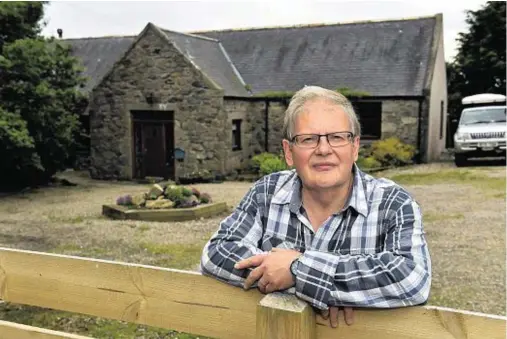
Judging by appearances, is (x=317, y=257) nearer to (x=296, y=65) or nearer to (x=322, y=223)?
(x=322, y=223)

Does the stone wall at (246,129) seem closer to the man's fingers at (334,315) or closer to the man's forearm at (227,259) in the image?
the man's forearm at (227,259)

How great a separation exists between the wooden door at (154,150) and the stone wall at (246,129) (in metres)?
2.38

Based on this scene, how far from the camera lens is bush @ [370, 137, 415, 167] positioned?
19.3 meters

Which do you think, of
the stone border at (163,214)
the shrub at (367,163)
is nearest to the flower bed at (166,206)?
the stone border at (163,214)

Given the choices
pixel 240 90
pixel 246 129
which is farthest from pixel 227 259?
pixel 240 90

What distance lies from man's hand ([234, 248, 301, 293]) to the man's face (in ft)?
1.04

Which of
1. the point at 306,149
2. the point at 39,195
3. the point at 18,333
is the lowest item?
the point at 39,195

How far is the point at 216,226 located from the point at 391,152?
1047 centimetres

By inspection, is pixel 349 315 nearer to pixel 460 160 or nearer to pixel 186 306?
pixel 186 306

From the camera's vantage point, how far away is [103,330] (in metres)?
5.37

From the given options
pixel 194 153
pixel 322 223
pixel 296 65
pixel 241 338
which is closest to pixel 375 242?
pixel 322 223

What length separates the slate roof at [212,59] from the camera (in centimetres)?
1931

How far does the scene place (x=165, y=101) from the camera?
1894 cm

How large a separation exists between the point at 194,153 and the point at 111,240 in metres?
9.63
